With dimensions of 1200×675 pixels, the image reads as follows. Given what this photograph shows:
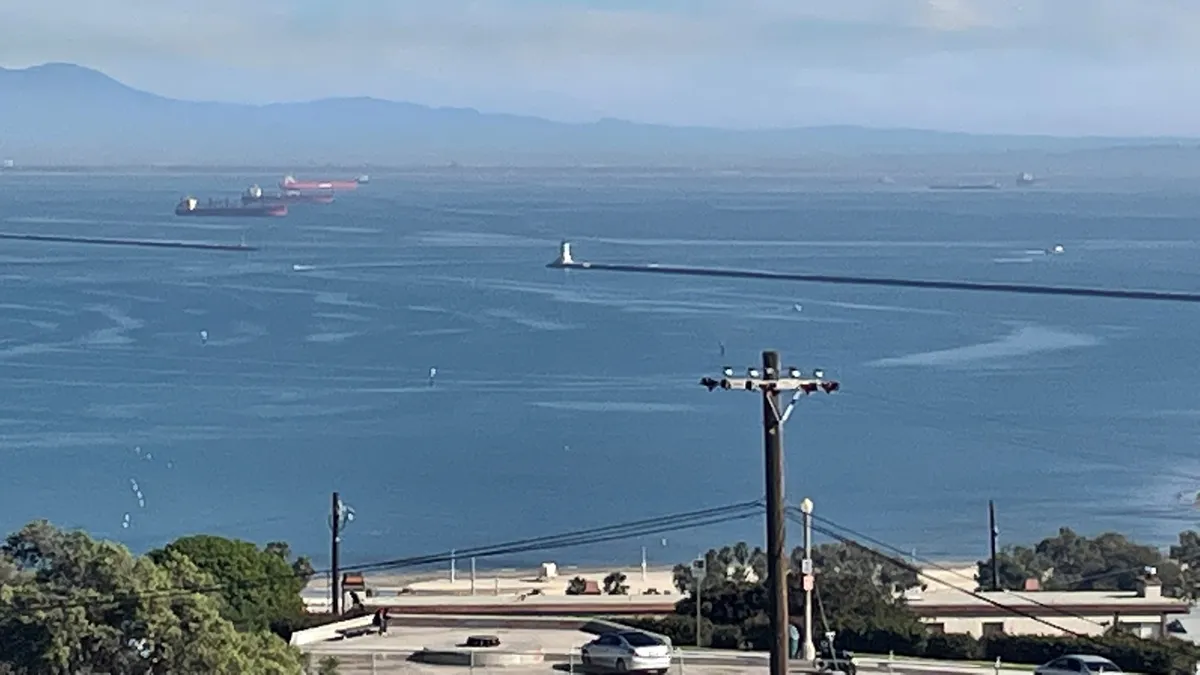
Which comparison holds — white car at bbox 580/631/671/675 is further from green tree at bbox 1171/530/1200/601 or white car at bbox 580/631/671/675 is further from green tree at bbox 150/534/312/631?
green tree at bbox 1171/530/1200/601

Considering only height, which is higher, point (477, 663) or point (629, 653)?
point (629, 653)

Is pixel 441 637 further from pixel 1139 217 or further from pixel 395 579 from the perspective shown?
pixel 1139 217

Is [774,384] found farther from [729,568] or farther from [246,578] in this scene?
[729,568]

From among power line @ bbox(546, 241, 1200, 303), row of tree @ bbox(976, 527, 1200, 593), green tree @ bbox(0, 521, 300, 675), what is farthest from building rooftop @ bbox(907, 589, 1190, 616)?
power line @ bbox(546, 241, 1200, 303)

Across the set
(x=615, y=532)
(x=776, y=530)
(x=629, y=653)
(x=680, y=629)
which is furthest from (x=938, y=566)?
(x=776, y=530)

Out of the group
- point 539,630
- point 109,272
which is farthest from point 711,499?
point 109,272

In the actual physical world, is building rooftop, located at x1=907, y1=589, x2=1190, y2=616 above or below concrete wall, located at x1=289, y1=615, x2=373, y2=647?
below

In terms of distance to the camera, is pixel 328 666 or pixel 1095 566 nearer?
pixel 328 666
